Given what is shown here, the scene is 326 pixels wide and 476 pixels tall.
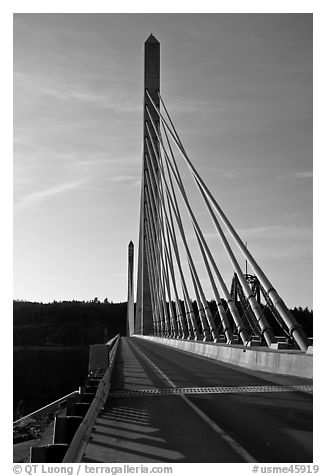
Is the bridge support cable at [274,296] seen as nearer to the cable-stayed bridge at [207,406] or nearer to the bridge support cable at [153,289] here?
the cable-stayed bridge at [207,406]

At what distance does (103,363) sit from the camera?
1736cm

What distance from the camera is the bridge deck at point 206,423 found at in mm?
7648

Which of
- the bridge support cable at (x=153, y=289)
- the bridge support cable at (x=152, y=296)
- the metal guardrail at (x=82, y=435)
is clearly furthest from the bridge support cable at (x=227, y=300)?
the bridge support cable at (x=152, y=296)

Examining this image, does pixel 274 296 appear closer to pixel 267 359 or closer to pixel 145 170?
pixel 267 359

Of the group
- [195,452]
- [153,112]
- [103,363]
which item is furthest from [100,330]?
[195,452]

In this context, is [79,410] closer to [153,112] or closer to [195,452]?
[195,452]

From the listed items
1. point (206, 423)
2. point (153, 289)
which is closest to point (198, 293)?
point (206, 423)

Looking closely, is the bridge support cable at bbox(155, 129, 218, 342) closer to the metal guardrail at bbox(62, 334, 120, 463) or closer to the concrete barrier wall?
the concrete barrier wall

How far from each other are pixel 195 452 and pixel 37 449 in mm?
1808

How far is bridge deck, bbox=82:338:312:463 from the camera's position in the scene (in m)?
7.65

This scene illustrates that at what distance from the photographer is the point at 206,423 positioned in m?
9.97

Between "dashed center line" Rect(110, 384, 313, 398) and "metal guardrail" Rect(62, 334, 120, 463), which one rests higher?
"metal guardrail" Rect(62, 334, 120, 463)

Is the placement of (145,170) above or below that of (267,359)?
above

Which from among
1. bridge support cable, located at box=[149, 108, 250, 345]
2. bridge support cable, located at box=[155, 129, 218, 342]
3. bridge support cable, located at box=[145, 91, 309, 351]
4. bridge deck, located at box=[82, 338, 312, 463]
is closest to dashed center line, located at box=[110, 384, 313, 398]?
bridge deck, located at box=[82, 338, 312, 463]
